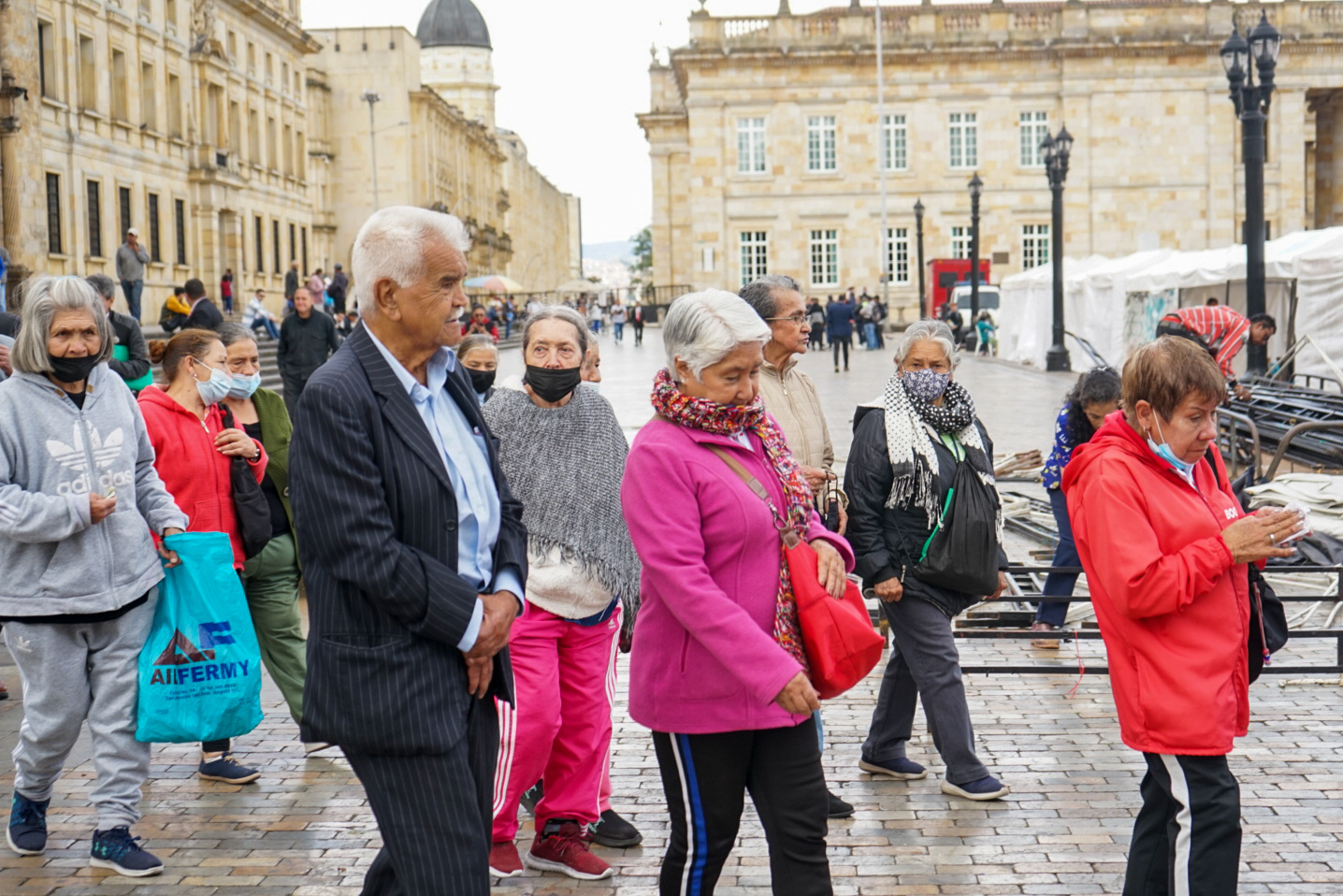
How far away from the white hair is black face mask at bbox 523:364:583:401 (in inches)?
65.2

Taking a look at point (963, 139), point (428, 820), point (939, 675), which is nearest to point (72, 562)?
point (428, 820)

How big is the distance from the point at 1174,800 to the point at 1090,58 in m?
59.8

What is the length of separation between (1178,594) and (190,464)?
3812mm

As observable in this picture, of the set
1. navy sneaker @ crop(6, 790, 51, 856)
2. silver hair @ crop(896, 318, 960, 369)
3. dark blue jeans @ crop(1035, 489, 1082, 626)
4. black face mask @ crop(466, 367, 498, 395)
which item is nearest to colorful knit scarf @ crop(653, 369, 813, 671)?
silver hair @ crop(896, 318, 960, 369)

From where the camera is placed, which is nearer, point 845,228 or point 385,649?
point 385,649

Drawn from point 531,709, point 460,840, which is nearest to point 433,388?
point 460,840

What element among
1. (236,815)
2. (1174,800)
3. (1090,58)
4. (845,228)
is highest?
(1090,58)

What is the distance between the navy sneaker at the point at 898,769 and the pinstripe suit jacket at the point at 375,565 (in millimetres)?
2961

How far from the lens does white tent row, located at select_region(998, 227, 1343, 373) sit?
21.0m

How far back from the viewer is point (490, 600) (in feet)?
10.5

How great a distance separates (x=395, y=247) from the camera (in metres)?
3.09

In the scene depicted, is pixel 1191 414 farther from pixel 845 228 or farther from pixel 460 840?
pixel 845 228

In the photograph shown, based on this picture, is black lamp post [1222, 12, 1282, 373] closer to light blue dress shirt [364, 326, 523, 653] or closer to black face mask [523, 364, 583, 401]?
black face mask [523, 364, 583, 401]

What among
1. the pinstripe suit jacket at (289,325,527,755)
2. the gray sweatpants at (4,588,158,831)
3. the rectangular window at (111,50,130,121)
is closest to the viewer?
the pinstripe suit jacket at (289,325,527,755)
